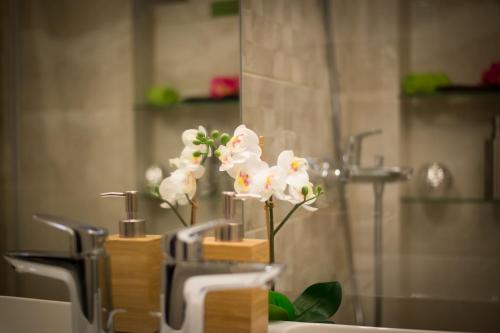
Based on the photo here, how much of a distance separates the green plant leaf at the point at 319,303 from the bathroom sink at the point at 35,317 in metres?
0.32

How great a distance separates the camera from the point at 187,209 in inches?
36.2

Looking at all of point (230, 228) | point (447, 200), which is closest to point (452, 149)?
point (447, 200)

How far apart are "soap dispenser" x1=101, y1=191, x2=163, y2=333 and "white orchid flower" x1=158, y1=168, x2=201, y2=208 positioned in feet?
0.27

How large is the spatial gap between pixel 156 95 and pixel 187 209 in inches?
7.9

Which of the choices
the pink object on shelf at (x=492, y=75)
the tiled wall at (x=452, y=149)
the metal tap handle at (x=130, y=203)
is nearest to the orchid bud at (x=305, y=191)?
→ the metal tap handle at (x=130, y=203)

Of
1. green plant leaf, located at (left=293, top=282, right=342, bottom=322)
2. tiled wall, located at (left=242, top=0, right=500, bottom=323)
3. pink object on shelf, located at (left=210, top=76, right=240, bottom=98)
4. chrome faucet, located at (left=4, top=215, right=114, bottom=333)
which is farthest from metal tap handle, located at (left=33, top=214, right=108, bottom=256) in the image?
tiled wall, located at (left=242, top=0, right=500, bottom=323)

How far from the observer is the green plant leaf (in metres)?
0.84

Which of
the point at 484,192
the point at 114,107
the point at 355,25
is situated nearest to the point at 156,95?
the point at 114,107

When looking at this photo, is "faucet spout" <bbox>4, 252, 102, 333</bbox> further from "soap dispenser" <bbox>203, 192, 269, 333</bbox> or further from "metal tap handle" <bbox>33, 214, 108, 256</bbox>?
"soap dispenser" <bbox>203, 192, 269, 333</bbox>

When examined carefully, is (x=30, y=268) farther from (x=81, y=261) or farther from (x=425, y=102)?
(x=425, y=102)

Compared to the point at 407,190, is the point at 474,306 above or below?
below

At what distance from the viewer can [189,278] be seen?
61 cm

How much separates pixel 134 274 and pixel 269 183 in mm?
209

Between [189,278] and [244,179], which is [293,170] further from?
[189,278]
